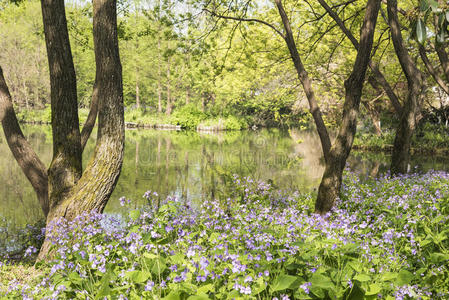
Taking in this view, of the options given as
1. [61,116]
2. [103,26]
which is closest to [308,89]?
[103,26]

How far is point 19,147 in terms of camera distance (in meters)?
5.01

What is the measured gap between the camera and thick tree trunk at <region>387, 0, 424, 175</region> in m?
7.87

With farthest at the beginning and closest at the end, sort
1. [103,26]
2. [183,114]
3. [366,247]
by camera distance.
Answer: [183,114] → [103,26] → [366,247]

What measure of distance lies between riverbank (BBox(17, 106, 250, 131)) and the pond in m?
14.1

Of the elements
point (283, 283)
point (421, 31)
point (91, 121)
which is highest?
point (421, 31)

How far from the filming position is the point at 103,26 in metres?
4.45

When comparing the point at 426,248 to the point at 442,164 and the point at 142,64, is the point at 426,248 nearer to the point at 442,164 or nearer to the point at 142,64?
the point at 442,164

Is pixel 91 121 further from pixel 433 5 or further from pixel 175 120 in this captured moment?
pixel 175 120

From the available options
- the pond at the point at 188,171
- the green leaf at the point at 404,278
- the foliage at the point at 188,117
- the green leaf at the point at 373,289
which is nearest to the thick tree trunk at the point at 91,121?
the pond at the point at 188,171

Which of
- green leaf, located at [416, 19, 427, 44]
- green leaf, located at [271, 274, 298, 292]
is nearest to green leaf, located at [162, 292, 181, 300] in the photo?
green leaf, located at [271, 274, 298, 292]

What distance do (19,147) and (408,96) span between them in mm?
8428

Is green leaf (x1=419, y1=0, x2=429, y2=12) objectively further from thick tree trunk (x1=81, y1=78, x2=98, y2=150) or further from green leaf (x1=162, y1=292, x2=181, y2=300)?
thick tree trunk (x1=81, y1=78, x2=98, y2=150)

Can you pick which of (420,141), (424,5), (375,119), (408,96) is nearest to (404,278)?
(424,5)

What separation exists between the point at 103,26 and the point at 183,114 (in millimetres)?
31754
